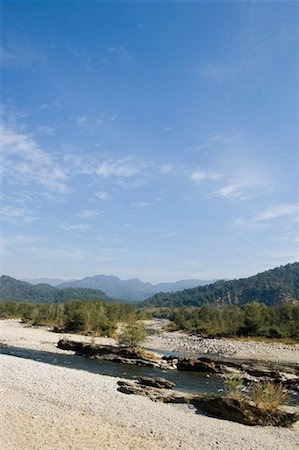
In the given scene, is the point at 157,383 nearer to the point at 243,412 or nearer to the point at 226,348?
the point at 243,412

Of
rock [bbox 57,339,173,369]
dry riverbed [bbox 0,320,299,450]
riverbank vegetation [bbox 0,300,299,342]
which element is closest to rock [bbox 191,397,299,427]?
dry riverbed [bbox 0,320,299,450]

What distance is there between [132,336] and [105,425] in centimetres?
3334

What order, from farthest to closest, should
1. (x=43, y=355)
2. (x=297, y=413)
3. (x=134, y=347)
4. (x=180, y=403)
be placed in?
(x=134, y=347) < (x=43, y=355) < (x=180, y=403) < (x=297, y=413)

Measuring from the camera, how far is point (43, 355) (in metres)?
46.3

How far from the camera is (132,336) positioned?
5053 centimetres

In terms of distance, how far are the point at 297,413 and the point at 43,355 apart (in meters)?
34.1

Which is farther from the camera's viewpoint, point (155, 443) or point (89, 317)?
A: point (89, 317)

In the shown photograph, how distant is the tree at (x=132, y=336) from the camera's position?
50438 mm

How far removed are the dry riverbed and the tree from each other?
24.9 m

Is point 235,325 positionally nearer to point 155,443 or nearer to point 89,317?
point 89,317

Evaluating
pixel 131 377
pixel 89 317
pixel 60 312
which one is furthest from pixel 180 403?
pixel 60 312

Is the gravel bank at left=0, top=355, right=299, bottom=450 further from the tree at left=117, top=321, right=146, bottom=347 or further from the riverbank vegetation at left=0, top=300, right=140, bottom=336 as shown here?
the riverbank vegetation at left=0, top=300, right=140, bottom=336

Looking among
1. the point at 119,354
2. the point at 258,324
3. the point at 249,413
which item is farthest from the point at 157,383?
the point at 258,324

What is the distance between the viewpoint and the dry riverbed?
1546 centimetres
